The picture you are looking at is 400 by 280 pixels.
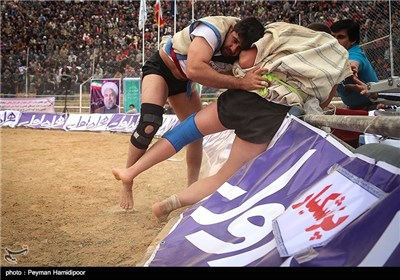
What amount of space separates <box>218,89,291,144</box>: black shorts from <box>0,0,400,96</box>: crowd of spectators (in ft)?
16.4

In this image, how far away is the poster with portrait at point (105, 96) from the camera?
11.6 m

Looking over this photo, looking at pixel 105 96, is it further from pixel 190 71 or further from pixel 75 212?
pixel 190 71

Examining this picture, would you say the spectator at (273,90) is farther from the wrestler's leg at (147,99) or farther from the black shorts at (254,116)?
the wrestler's leg at (147,99)

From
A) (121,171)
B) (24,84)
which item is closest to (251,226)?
(121,171)

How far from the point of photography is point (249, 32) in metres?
2.12

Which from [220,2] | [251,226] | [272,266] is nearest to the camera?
[272,266]

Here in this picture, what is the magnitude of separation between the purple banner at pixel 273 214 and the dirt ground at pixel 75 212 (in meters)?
0.41

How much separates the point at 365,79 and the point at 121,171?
2070mm

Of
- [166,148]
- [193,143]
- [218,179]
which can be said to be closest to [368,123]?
[218,179]

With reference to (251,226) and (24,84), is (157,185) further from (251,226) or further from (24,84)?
(24,84)

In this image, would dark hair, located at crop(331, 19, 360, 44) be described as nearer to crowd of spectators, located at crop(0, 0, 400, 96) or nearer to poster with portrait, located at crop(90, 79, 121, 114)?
crowd of spectators, located at crop(0, 0, 400, 96)

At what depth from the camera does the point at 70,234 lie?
7.04 feet

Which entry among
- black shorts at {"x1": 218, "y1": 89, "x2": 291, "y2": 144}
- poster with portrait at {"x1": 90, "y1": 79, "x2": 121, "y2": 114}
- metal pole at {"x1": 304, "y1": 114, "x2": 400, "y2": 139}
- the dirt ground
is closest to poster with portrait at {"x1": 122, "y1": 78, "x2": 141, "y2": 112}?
poster with portrait at {"x1": 90, "y1": 79, "x2": 121, "y2": 114}

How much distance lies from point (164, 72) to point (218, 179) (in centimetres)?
101
